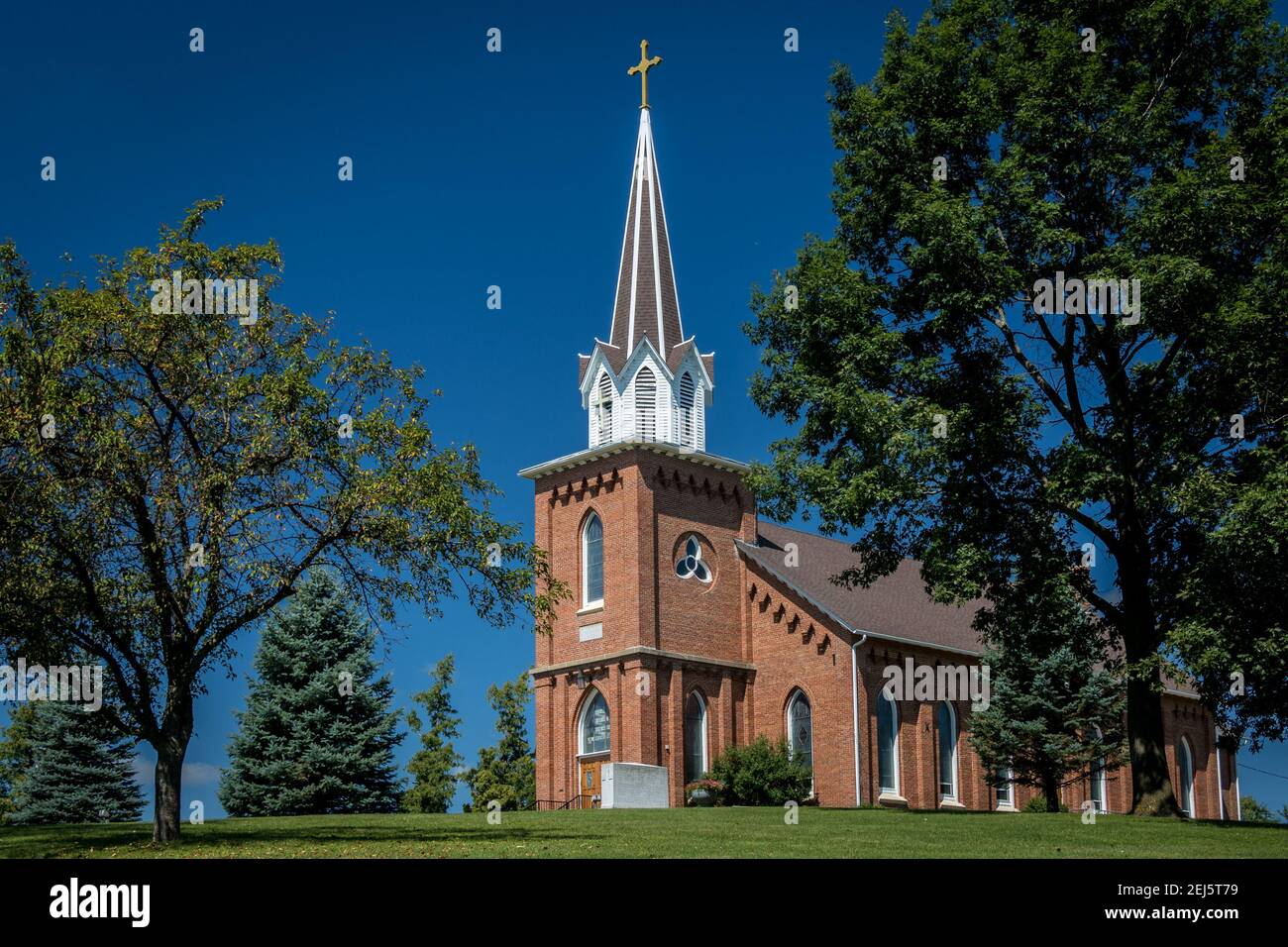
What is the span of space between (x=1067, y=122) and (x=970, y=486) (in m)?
7.47

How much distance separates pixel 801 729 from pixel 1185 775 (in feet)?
79.6

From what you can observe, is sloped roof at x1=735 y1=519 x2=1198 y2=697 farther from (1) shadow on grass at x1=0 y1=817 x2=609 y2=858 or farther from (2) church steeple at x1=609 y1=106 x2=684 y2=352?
(1) shadow on grass at x1=0 y1=817 x2=609 y2=858

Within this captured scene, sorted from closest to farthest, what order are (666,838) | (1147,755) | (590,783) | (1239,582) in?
(666,838), (1239,582), (1147,755), (590,783)

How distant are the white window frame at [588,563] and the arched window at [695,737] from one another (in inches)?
172

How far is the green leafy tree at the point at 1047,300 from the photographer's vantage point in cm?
2698

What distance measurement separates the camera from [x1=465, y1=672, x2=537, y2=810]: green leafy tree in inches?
2195

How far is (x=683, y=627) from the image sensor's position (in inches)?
1837

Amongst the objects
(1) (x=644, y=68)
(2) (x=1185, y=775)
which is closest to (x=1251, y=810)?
(2) (x=1185, y=775)

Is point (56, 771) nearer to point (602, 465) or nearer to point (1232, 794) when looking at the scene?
point (602, 465)

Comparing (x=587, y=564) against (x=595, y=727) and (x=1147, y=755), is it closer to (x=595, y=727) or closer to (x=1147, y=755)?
(x=595, y=727)

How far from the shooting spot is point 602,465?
156 feet

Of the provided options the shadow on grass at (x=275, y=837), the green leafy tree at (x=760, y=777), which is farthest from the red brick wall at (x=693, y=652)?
the shadow on grass at (x=275, y=837)
